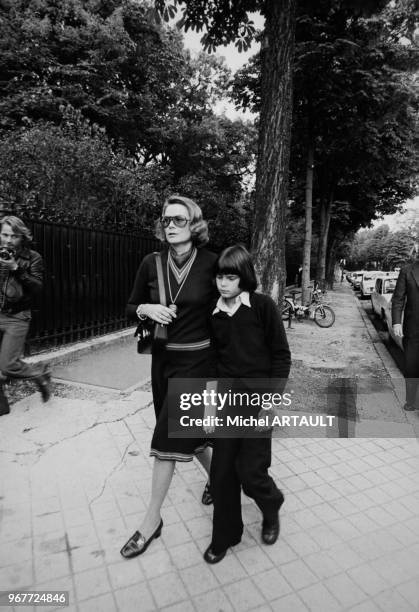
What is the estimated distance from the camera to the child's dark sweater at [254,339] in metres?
2.20

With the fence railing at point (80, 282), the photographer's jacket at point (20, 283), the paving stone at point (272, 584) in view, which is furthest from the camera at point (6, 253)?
the paving stone at point (272, 584)

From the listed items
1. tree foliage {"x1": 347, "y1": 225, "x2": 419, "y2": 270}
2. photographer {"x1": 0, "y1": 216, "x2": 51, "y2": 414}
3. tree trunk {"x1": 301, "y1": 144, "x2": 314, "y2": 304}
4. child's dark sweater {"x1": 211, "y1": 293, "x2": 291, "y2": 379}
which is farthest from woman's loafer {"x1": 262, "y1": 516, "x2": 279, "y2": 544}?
tree foliage {"x1": 347, "y1": 225, "x2": 419, "y2": 270}

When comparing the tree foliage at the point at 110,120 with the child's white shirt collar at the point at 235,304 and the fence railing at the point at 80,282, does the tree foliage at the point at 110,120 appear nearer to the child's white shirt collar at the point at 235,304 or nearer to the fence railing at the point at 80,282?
the fence railing at the point at 80,282

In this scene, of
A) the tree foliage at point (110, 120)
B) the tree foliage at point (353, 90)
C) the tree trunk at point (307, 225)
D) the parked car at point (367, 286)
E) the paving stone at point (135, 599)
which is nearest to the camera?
the paving stone at point (135, 599)

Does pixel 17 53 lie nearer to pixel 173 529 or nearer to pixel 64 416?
pixel 64 416

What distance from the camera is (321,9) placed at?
27.6ft

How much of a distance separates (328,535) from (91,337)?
5292 millimetres

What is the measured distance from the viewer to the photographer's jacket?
3713 mm

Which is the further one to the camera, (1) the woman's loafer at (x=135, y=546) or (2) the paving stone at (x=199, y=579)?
(1) the woman's loafer at (x=135, y=546)

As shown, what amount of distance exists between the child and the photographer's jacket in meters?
2.40

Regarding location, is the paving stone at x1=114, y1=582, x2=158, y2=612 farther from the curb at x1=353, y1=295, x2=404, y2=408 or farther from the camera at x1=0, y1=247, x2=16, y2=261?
the curb at x1=353, y1=295, x2=404, y2=408

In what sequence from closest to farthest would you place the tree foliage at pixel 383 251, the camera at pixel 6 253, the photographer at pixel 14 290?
the camera at pixel 6 253 < the photographer at pixel 14 290 < the tree foliage at pixel 383 251

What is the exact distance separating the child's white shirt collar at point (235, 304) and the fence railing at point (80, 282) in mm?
3908

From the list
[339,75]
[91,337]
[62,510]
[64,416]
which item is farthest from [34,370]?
[339,75]
